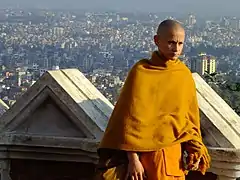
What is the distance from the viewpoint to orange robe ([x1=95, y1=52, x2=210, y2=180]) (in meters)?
5.16

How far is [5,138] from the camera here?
259 inches

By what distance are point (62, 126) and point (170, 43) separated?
5.19 ft

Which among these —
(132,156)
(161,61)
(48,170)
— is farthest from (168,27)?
(48,170)

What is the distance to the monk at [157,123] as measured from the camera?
5.17 metres

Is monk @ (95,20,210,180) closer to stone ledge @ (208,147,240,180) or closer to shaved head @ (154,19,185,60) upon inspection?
shaved head @ (154,19,185,60)

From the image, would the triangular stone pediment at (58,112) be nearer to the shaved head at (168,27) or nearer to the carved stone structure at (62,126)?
the carved stone structure at (62,126)

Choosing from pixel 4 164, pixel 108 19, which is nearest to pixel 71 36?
pixel 108 19

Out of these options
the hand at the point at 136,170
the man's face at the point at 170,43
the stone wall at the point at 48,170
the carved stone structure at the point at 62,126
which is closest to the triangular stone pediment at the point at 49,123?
the carved stone structure at the point at 62,126

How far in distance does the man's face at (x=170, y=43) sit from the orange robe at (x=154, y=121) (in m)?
0.07

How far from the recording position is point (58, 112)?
21.1 ft

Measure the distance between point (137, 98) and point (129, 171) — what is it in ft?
1.61

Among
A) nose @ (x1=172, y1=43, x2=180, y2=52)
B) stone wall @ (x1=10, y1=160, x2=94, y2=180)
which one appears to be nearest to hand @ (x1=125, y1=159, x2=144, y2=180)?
nose @ (x1=172, y1=43, x2=180, y2=52)

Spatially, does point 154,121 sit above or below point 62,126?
above

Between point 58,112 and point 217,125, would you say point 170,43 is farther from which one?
point 58,112
